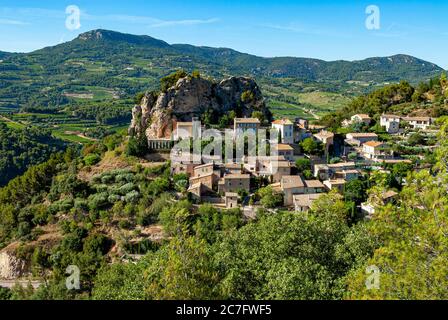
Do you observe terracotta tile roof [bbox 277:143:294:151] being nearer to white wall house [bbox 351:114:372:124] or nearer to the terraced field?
white wall house [bbox 351:114:372:124]

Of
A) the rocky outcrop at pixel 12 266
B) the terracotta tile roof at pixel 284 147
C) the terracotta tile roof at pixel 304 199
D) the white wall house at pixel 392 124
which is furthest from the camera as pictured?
the white wall house at pixel 392 124

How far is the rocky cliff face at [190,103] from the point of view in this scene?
48.0 metres

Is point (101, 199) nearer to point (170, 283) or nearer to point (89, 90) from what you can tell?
point (170, 283)

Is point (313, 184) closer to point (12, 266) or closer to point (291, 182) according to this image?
point (291, 182)

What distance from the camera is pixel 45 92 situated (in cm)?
15488

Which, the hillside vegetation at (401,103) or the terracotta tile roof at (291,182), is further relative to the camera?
the hillside vegetation at (401,103)

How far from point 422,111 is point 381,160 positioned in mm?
23316

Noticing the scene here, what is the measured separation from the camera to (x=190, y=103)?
49.6 metres

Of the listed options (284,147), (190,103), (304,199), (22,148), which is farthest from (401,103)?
(22,148)

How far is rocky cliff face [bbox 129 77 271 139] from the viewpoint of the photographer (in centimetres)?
4797

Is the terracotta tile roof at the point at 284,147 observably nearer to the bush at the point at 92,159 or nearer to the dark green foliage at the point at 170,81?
the dark green foliage at the point at 170,81

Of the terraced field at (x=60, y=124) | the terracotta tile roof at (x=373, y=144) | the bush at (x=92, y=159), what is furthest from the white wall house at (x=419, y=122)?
the terraced field at (x=60, y=124)
